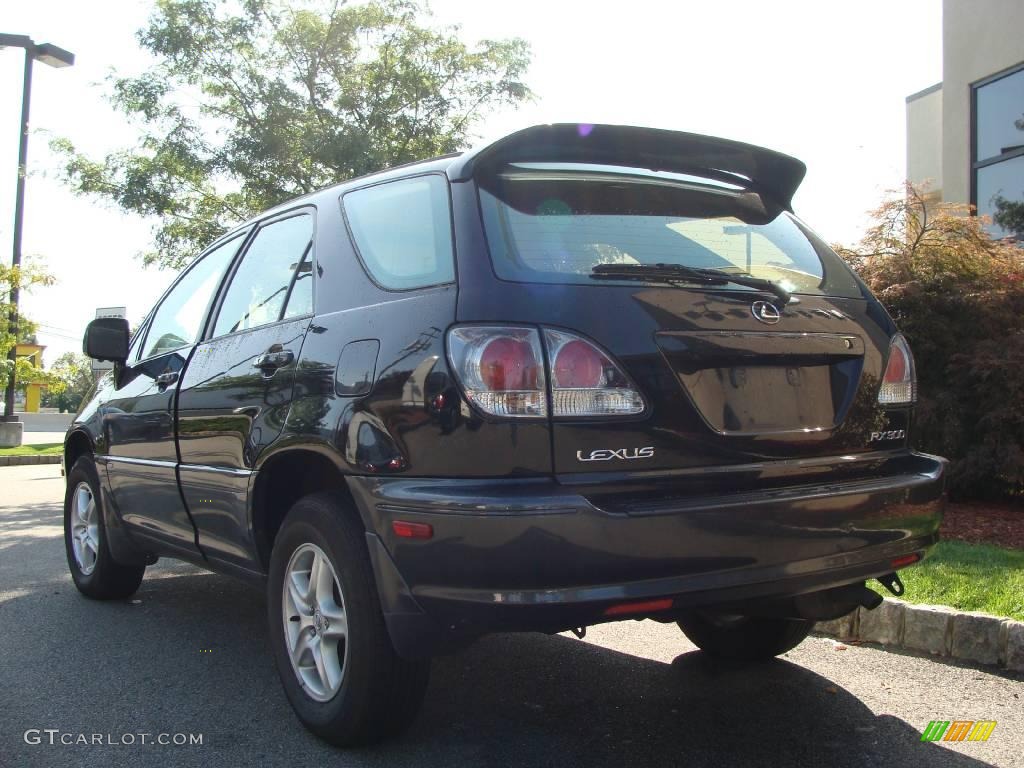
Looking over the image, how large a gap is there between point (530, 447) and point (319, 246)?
138cm

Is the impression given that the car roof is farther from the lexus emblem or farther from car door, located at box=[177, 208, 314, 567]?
the lexus emblem

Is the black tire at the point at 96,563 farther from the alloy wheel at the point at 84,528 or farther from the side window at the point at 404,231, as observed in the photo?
the side window at the point at 404,231

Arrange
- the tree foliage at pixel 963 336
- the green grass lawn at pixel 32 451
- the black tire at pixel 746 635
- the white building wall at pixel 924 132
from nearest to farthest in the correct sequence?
the black tire at pixel 746 635 → the tree foliage at pixel 963 336 → the green grass lawn at pixel 32 451 → the white building wall at pixel 924 132

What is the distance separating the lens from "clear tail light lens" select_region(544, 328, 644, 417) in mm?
2457

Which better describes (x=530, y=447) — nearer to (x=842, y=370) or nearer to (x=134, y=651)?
(x=842, y=370)

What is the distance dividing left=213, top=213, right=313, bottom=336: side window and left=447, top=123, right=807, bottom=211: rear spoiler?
0.84 metres

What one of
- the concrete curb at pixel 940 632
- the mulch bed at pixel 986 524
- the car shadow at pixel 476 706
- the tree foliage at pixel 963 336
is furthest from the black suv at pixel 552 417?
the tree foliage at pixel 963 336

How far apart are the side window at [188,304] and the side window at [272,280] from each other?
0.23m

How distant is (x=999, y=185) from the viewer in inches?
520

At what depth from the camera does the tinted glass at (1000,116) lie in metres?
12.9

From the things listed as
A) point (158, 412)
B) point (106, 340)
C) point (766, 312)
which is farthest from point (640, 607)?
point (106, 340)

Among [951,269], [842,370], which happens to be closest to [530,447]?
[842,370]

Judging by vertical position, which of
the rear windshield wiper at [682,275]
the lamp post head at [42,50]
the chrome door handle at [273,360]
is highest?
the lamp post head at [42,50]

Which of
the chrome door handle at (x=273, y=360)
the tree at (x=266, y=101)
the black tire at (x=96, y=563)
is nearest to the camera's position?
the chrome door handle at (x=273, y=360)
